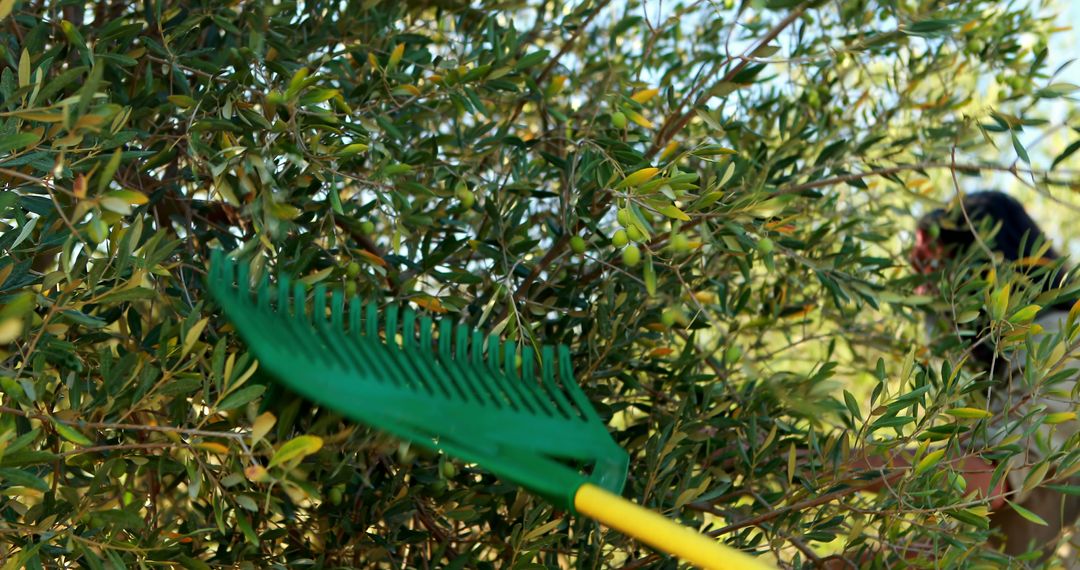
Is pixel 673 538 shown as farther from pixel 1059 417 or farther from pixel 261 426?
pixel 1059 417

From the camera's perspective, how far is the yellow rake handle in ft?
2.99

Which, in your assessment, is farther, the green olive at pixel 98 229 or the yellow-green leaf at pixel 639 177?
the yellow-green leaf at pixel 639 177

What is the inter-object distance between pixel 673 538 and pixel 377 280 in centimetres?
79

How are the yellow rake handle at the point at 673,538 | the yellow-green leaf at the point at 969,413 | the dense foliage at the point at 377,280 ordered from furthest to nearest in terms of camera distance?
the yellow-green leaf at the point at 969,413
the dense foliage at the point at 377,280
the yellow rake handle at the point at 673,538

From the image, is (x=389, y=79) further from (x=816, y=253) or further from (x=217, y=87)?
(x=816, y=253)

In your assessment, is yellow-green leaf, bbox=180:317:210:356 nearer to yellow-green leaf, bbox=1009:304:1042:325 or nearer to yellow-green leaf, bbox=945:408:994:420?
yellow-green leaf, bbox=945:408:994:420

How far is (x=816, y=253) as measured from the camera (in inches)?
80.5

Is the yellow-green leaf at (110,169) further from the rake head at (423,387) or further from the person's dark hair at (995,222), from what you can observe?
the person's dark hair at (995,222)

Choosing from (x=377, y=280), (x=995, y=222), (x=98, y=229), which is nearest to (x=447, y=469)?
(x=377, y=280)

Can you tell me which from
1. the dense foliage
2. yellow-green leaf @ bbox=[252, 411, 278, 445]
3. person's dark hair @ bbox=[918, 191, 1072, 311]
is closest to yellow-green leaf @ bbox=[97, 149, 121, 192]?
the dense foliage

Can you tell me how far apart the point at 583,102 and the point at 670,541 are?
1.47m

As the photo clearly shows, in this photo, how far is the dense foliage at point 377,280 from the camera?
1.13 metres

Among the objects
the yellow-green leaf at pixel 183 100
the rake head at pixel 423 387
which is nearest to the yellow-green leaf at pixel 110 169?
the rake head at pixel 423 387

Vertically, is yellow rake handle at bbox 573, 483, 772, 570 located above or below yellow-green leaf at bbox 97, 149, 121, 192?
below
